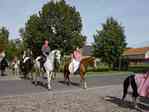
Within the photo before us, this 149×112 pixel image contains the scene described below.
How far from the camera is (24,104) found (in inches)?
503

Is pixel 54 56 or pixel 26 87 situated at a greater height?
pixel 54 56

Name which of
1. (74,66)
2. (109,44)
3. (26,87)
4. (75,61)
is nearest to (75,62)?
(75,61)

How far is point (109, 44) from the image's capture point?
165 feet

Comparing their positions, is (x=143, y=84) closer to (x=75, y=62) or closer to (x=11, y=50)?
(x=75, y=62)

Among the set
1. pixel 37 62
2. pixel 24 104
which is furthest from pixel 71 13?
pixel 24 104

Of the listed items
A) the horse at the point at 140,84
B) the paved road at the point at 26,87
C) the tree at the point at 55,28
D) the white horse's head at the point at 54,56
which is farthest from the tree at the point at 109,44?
the horse at the point at 140,84

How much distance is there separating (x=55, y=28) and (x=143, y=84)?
46780 millimetres

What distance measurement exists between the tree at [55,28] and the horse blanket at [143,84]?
43.2 meters

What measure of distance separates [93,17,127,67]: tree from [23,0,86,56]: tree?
5.90m

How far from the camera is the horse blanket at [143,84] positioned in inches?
450

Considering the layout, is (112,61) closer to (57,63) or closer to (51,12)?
(51,12)

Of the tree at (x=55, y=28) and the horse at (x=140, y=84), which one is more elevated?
the tree at (x=55, y=28)

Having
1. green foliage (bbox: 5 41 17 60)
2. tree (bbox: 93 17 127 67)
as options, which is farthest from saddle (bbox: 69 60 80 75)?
green foliage (bbox: 5 41 17 60)

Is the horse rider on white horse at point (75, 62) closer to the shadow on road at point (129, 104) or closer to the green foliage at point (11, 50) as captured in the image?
the shadow on road at point (129, 104)
